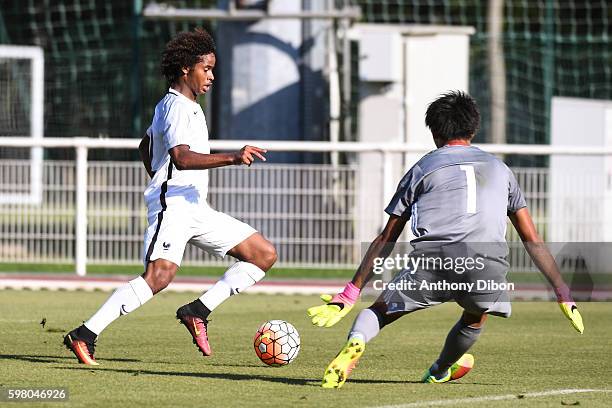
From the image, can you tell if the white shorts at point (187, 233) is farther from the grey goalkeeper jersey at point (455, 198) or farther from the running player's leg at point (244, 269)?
the grey goalkeeper jersey at point (455, 198)

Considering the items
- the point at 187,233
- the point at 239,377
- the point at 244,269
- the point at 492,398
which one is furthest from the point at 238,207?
the point at 492,398

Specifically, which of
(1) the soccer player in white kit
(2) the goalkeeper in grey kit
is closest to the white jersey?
(1) the soccer player in white kit

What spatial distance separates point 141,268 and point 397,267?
10.5 feet

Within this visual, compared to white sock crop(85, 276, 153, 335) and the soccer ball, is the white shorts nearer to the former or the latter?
white sock crop(85, 276, 153, 335)

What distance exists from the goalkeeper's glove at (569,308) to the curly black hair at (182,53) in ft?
9.16

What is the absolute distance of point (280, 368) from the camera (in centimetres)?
909

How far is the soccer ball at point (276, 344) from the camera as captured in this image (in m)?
9.02

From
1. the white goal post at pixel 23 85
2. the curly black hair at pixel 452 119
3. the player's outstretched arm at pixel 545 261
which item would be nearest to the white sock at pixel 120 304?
the curly black hair at pixel 452 119

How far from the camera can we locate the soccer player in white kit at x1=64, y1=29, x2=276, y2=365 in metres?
8.82

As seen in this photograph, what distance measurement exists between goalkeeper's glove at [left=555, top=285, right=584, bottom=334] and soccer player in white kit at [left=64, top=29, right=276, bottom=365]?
6.92 feet

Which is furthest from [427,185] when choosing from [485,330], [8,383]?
[485,330]

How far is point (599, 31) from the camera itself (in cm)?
3438

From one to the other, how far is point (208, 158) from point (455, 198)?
5.27 ft

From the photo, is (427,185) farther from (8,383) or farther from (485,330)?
(485,330)
